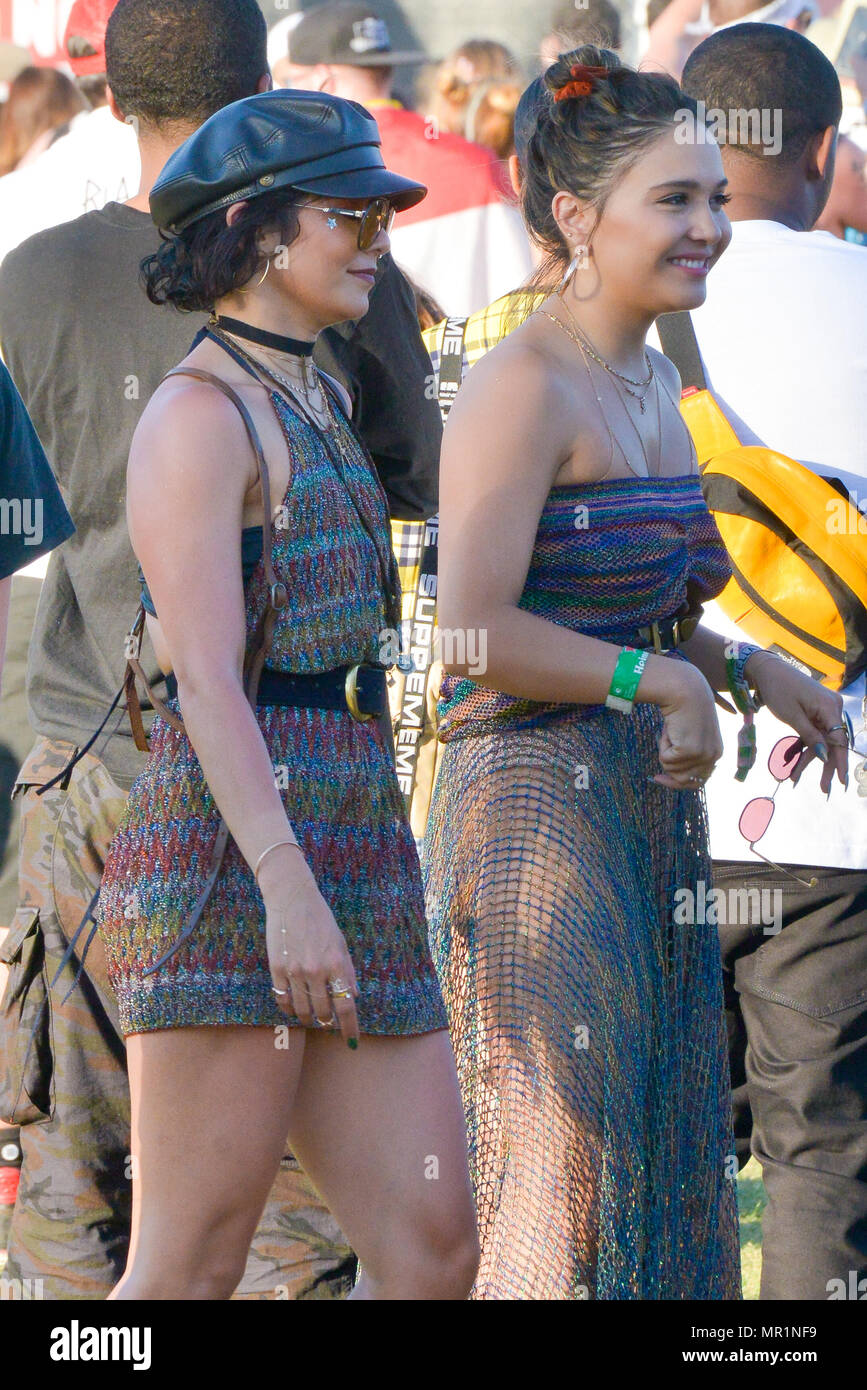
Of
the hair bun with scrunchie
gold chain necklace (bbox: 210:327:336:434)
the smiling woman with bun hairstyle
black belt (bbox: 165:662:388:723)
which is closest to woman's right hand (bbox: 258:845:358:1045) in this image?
black belt (bbox: 165:662:388:723)

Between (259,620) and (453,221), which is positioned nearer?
(259,620)

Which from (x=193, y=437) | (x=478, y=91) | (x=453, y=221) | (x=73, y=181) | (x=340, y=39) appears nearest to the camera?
(x=193, y=437)

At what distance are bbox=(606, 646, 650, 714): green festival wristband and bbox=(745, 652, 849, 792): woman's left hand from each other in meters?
0.34

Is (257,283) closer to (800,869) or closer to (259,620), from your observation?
(259,620)

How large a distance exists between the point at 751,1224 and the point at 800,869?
1633 mm

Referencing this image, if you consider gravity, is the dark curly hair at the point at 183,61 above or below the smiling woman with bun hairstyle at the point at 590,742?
above

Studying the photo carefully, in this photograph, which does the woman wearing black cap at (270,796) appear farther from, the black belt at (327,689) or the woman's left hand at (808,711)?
the woman's left hand at (808,711)

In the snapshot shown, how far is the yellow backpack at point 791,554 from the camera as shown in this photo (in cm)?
296

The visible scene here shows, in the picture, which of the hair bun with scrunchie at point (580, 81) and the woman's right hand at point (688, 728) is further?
the hair bun with scrunchie at point (580, 81)

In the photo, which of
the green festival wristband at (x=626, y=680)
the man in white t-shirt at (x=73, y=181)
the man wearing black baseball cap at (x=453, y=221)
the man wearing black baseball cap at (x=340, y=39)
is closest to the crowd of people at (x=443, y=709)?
the green festival wristband at (x=626, y=680)

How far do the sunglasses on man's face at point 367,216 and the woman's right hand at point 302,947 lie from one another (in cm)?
77

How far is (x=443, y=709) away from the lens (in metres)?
2.56

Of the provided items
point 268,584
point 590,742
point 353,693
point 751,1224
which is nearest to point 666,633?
point 590,742
